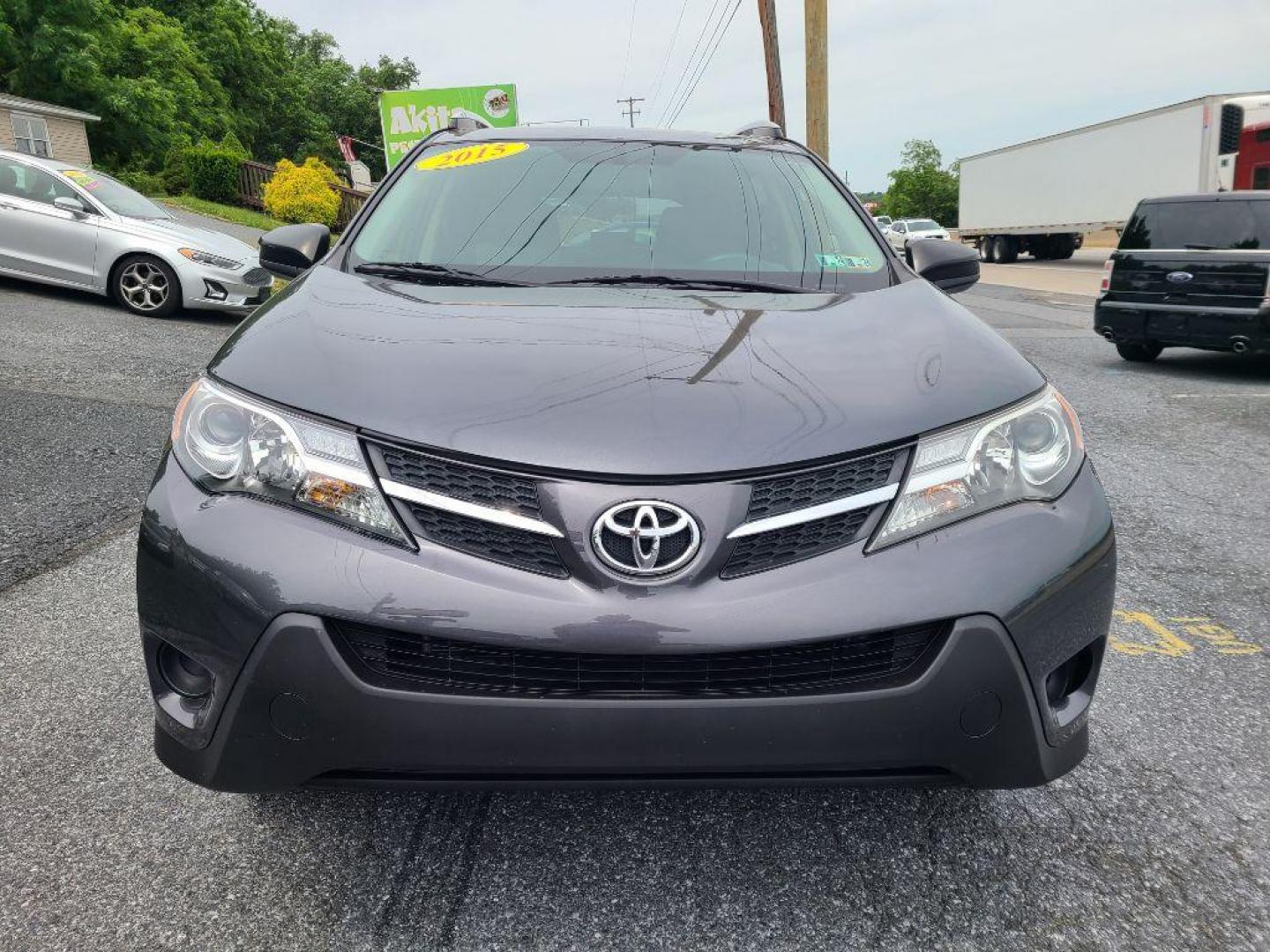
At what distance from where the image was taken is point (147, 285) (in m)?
10.7

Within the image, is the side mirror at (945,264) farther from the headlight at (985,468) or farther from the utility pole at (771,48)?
the utility pole at (771,48)

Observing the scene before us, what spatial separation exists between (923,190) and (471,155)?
94.4 meters

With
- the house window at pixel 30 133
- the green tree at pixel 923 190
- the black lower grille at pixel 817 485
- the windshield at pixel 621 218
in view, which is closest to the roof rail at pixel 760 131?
the windshield at pixel 621 218

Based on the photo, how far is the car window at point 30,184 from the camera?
10.7 m

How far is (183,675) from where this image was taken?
1.99 metres

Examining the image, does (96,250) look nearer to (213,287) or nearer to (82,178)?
(82,178)

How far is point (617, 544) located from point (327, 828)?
1.11 meters

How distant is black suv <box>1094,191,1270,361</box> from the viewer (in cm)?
948

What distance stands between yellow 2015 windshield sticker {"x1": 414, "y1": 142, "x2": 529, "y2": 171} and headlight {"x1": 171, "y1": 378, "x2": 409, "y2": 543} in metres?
1.66

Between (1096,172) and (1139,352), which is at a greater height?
(1096,172)

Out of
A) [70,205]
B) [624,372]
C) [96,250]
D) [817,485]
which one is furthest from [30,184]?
[817,485]

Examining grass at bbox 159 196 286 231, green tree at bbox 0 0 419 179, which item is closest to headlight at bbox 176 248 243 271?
grass at bbox 159 196 286 231

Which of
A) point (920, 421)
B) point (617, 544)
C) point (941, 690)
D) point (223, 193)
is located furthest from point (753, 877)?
point (223, 193)

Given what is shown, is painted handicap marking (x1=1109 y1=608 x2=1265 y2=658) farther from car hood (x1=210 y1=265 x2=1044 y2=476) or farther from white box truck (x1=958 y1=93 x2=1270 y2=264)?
white box truck (x1=958 y1=93 x2=1270 y2=264)
